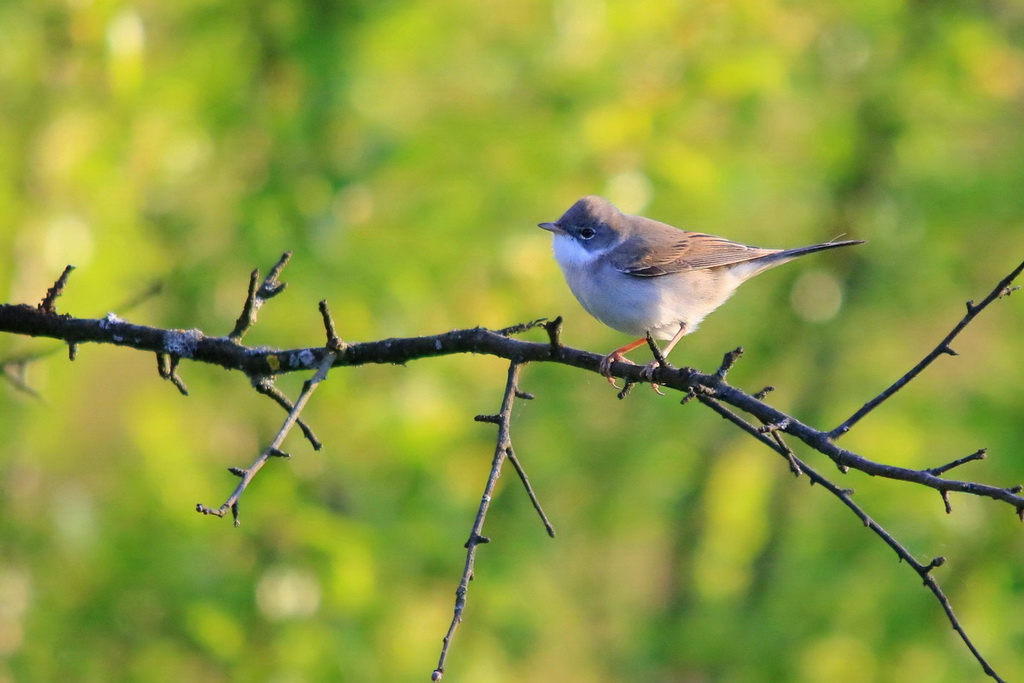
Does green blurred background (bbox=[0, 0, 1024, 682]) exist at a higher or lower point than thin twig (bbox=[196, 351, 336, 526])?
higher

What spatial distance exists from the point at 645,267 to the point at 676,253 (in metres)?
0.33

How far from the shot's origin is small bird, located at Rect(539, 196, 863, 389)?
452cm

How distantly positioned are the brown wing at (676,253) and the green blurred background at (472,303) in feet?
4.96

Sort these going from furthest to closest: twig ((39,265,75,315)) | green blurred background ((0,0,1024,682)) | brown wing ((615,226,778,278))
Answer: green blurred background ((0,0,1024,682)) → brown wing ((615,226,778,278)) → twig ((39,265,75,315))

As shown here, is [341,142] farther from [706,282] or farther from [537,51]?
[706,282]

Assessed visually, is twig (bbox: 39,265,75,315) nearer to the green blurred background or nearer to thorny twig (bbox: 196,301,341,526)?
thorny twig (bbox: 196,301,341,526)

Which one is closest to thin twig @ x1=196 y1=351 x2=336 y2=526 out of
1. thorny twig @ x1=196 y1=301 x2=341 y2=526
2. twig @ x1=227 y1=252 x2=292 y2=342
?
thorny twig @ x1=196 y1=301 x2=341 y2=526

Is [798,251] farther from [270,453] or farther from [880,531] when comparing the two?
[270,453]

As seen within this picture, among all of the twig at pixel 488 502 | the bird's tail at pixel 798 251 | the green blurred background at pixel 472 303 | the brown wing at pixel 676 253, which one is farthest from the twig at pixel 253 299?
the green blurred background at pixel 472 303

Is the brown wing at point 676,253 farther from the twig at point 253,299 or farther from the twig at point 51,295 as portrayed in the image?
the twig at point 51,295

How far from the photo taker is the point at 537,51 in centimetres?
699

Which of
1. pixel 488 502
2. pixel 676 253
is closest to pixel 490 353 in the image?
pixel 488 502

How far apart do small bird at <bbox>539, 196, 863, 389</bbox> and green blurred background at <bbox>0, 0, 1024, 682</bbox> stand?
4.90ft

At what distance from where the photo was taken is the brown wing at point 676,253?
4812mm
